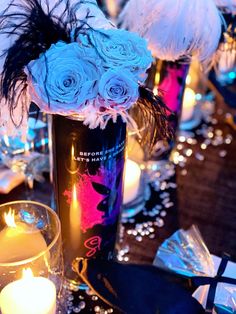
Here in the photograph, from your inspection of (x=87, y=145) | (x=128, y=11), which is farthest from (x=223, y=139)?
(x=87, y=145)

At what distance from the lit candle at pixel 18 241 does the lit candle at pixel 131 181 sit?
21cm

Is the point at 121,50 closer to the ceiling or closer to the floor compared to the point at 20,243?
closer to the ceiling

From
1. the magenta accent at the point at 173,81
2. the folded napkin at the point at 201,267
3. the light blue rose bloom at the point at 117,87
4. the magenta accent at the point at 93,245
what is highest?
the light blue rose bloom at the point at 117,87

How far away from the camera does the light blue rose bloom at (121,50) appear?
19.0 inches

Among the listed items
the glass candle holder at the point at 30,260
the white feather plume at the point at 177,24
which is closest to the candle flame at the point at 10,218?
the glass candle holder at the point at 30,260

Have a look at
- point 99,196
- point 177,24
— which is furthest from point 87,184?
point 177,24

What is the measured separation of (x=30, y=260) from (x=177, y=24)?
0.39m

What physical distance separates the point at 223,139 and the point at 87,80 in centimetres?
56

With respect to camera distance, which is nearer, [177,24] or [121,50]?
[121,50]

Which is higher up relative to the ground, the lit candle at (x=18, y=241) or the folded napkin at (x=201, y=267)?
the lit candle at (x=18, y=241)

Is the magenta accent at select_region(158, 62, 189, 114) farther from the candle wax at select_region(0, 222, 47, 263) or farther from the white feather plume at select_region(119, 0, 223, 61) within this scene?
the candle wax at select_region(0, 222, 47, 263)

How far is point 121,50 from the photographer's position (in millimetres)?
489

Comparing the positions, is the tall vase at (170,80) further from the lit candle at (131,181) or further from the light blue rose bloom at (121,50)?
the light blue rose bloom at (121,50)

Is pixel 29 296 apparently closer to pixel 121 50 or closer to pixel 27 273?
pixel 27 273
